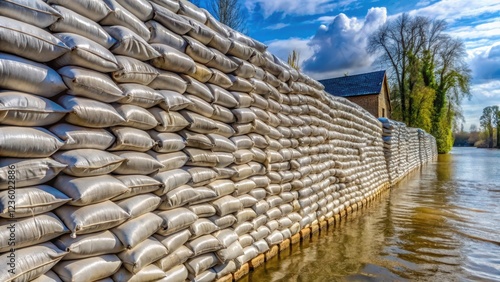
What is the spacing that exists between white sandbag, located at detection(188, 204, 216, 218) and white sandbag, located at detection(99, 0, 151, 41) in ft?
3.57

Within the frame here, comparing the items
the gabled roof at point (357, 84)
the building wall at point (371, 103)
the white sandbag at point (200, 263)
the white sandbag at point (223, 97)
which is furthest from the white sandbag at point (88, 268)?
the gabled roof at point (357, 84)

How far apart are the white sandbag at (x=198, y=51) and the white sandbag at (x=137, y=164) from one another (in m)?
0.78

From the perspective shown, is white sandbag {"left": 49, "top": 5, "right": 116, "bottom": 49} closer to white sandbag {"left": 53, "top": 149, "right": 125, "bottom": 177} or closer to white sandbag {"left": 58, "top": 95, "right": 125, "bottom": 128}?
white sandbag {"left": 58, "top": 95, "right": 125, "bottom": 128}

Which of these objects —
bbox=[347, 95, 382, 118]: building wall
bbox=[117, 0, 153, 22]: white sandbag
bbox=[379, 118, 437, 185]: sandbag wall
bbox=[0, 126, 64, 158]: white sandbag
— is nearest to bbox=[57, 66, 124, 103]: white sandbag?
bbox=[0, 126, 64, 158]: white sandbag

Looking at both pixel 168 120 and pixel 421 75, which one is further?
pixel 421 75

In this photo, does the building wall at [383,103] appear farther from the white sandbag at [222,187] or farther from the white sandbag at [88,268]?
the white sandbag at [88,268]

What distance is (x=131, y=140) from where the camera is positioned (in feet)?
5.28

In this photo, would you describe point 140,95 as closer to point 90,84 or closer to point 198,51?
point 90,84

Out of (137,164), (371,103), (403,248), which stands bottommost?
(403,248)

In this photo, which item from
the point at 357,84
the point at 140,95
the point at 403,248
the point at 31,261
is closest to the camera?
the point at 31,261

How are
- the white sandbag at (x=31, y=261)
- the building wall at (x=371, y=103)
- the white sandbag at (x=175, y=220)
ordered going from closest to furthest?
1. the white sandbag at (x=31, y=261)
2. the white sandbag at (x=175, y=220)
3. the building wall at (x=371, y=103)

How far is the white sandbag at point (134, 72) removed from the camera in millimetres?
1557

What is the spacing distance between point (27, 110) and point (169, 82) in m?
0.85

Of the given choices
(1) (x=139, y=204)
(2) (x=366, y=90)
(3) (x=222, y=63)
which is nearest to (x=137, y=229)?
(1) (x=139, y=204)
